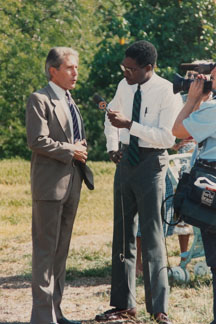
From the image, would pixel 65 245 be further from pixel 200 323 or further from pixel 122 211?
pixel 200 323

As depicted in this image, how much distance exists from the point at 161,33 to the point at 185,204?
10335 mm

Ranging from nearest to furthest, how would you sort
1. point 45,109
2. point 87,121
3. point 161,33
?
point 45,109, point 161,33, point 87,121

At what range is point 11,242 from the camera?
8.71m

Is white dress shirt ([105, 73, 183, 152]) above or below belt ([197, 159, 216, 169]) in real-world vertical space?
above

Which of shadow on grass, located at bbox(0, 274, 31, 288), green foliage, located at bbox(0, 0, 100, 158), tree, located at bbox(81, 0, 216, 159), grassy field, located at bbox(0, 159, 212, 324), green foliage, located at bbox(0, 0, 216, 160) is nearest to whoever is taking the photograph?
grassy field, located at bbox(0, 159, 212, 324)

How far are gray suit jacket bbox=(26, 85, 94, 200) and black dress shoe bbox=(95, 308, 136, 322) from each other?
1.05 meters

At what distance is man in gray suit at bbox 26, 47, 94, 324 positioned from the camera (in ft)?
16.1

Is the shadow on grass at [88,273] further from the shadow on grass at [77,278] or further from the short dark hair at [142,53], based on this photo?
the short dark hair at [142,53]

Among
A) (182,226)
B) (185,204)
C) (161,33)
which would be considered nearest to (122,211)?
(185,204)

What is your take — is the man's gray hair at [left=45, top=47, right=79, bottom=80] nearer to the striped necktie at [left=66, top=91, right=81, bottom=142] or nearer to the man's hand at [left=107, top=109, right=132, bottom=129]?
the striped necktie at [left=66, top=91, right=81, bottom=142]

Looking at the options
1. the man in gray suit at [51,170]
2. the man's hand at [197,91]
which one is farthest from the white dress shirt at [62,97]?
the man's hand at [197,91]

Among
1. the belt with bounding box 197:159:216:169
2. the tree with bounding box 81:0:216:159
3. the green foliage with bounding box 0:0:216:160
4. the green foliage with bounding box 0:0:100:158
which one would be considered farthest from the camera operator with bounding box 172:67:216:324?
the green foliage with bounding box 0:0:100:158

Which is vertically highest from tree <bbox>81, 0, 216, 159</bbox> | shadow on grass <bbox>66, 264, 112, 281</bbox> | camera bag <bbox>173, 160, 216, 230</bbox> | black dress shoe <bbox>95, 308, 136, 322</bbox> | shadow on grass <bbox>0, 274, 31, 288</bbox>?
tree <bbox>81, 0, 216, 159</bbox>

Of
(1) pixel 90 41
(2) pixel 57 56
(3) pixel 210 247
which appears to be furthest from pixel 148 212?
(1) pixel 90 41
